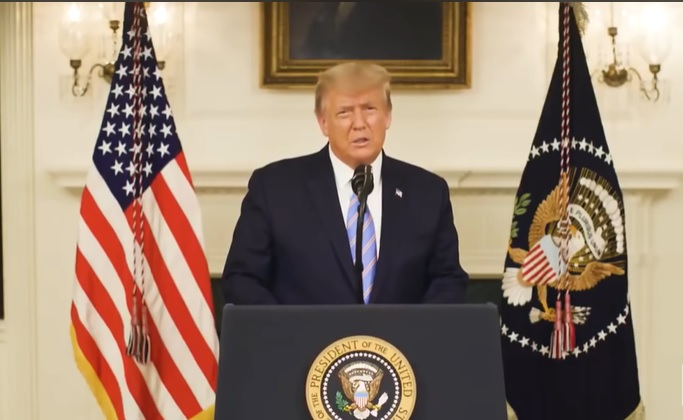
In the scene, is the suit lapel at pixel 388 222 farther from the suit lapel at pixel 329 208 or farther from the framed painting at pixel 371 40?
the framed painting at pixel 371 40

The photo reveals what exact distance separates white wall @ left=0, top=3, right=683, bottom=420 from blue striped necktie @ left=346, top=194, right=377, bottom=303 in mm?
1520

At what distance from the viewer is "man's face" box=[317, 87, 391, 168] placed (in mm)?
2818

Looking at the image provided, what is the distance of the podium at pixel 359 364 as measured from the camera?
6.29ft

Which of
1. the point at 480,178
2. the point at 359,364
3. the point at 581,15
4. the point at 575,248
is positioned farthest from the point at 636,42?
the point at 359,364

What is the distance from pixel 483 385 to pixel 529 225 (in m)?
1.86

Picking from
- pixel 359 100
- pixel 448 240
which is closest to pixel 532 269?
pixel 448 240

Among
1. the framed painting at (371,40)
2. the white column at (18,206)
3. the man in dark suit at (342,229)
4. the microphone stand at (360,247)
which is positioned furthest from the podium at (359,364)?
the white column at (18,206)

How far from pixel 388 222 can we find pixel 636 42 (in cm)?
189

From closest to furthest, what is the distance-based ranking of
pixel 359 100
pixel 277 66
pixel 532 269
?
pixel 359 100
pixel 532 269
pixel 277 66

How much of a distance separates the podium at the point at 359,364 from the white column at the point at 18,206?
105 inches

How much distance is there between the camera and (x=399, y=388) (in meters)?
1.92

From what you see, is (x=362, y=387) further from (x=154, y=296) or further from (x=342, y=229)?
(x=154, y=296)

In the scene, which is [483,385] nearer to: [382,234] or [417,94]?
[382,234]

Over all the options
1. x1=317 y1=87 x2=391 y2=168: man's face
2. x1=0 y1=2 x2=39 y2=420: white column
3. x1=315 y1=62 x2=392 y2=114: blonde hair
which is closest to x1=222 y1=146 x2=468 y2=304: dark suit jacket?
x1=317 y1=87 x2=391 y2=168: man's face
